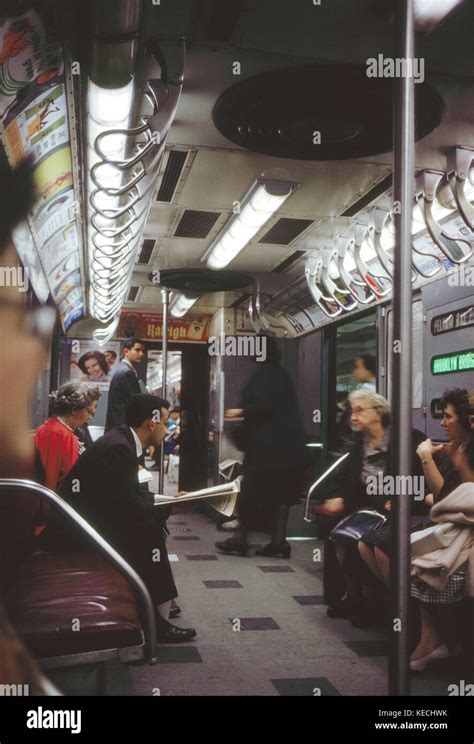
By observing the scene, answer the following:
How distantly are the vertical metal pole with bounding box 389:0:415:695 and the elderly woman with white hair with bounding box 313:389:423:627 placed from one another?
2.90 metres

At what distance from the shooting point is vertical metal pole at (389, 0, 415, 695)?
121cm

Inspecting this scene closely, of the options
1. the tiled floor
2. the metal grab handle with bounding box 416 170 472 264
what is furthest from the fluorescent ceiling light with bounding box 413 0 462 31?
the tiled floor

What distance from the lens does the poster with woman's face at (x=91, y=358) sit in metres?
10.5

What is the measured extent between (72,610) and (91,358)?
867cm

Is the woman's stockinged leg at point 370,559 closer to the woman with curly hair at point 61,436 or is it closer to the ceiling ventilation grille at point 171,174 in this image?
the woman with curly hair at point 61,436

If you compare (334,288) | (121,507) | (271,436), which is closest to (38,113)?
(121,507)

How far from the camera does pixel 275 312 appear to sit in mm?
9898

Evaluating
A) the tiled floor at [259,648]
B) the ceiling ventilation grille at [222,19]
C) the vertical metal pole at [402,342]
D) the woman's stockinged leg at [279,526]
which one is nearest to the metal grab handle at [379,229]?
the ceiling ventilation grille at [222,19]

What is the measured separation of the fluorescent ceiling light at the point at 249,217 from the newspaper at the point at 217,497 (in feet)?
8.70

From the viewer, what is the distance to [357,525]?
395 cm

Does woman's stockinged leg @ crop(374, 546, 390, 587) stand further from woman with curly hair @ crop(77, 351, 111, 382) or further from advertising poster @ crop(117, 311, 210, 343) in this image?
woman with curly hair @ crop(77, 351, 111, 382)

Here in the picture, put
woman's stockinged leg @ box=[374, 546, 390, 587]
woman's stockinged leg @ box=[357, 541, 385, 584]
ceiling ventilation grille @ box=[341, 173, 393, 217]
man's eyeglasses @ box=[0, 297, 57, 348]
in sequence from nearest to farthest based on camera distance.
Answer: man's eyeglasses @ box=[0, 297, 57, 348], woman's stockinged leg @ box=[374, 546, 390, 587], woman's stockinged leg @ box=[357, 541, 385, 584], ceiling ventilation grille @ box=[341, 173, 393, 217]

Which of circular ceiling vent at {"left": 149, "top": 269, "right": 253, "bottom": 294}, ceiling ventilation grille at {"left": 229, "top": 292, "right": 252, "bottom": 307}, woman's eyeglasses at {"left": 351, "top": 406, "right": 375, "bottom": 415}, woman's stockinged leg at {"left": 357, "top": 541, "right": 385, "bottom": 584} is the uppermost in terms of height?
ceiling ventilation grille at {"left": 229, "top": 292, "right": 252, "bottom": 307}
